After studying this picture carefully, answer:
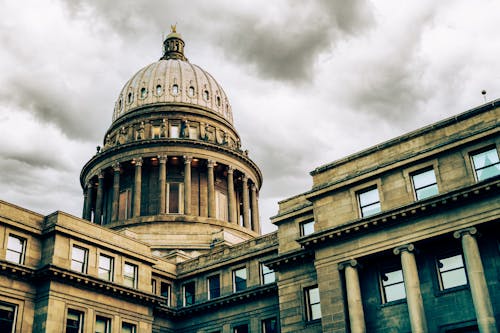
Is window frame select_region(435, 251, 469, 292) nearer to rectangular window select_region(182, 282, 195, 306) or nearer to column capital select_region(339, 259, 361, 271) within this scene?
column capital select_region(339, 259, 361, 271)

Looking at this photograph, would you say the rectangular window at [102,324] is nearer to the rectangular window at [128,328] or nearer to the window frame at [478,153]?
the rectangular window at [128,328]

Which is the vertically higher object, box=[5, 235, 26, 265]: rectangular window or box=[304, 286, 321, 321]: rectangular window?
box=[5, 235, 26, 265]: rectangular window

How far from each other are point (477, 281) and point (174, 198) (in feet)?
153

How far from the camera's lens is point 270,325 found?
45906 millimetres

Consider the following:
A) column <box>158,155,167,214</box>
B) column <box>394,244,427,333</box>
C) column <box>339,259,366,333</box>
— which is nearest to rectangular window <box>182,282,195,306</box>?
column <box>158,155,167,214</box>

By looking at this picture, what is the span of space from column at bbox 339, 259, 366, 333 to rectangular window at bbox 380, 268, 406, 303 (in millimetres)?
1520

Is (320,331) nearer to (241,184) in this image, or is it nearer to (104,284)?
(104,284)

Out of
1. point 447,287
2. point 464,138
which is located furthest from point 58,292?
point 464,138

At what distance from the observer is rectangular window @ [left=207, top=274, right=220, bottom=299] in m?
50.8

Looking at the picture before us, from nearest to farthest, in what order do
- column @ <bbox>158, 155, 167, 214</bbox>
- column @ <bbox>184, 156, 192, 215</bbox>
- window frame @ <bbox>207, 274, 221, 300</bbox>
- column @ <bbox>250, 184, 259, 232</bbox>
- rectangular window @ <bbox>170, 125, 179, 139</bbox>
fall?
1. window frame @ <bbox>207, 274, 221, 300</bbox>
2. column @ <bbox>184, 156, 192, 215</bbox>
3. column @ <bbox>158, 155, 167, 214</bbox>
4. column @ <bbox>250, 184, 259, 232</bbox>
5. rectangular window @ <bbox>170, 125, 179, 139</bbox>

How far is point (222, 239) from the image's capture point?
65.9 meters

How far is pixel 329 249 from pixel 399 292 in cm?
501

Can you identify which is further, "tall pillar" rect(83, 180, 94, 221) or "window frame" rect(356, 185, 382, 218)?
"tall pillar" rect(83, 180, 94, 221)

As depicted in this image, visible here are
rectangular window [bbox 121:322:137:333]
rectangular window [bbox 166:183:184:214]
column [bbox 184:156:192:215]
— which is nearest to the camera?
rectangular window [bbox 121:322:137:333]
